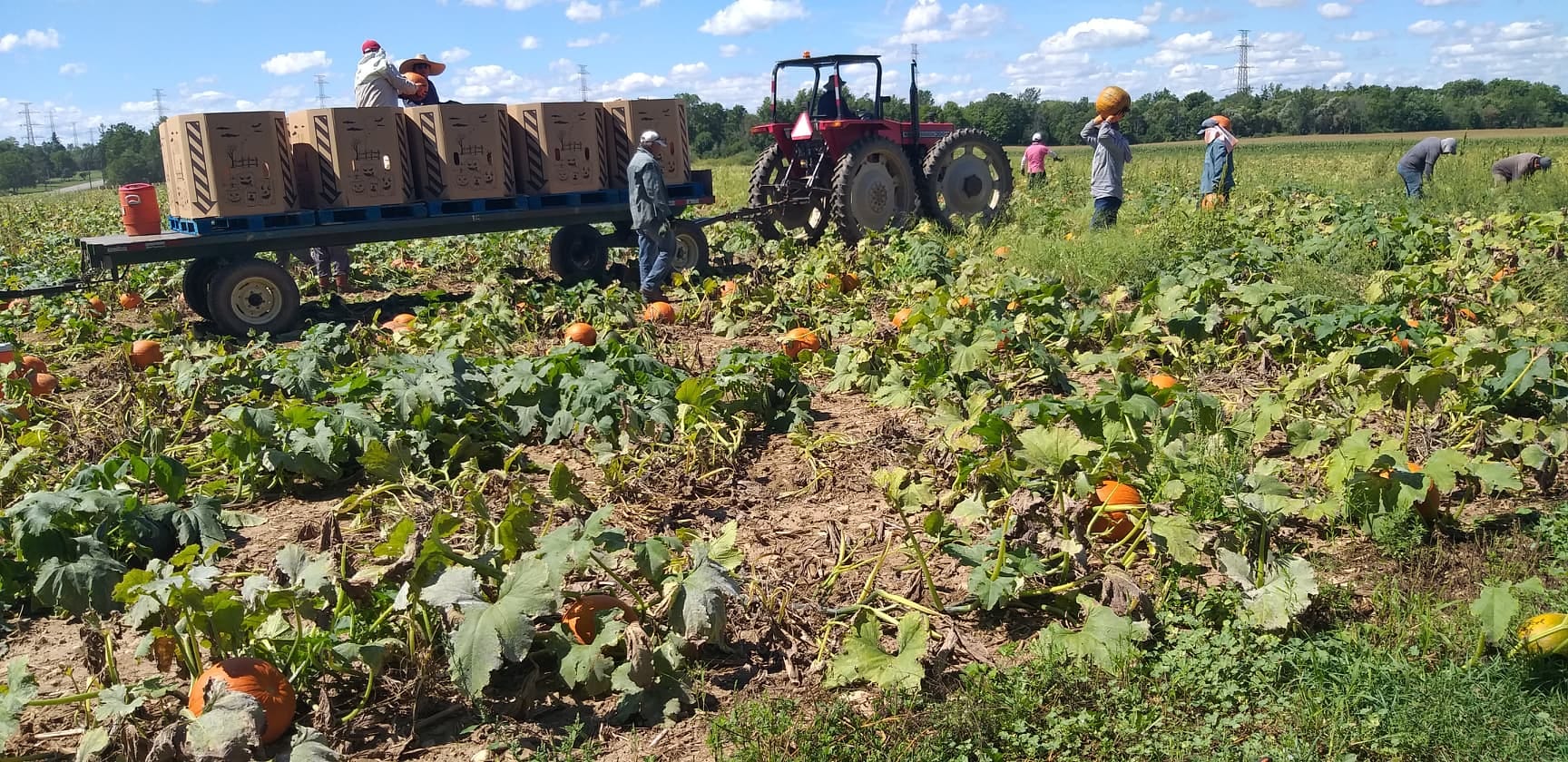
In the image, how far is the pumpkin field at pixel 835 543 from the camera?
2.86 meters

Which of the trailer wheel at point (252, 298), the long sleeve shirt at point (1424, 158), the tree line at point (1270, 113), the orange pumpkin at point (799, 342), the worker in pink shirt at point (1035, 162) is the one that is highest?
the tree line at point (1270, 113)

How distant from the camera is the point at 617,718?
300cm

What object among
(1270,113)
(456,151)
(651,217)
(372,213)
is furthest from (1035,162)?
(1270,113)

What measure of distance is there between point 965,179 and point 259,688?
1132cm

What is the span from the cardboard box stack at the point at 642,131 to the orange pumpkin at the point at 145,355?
14.2 ft

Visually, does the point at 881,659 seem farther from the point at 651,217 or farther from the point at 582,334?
the point at 651,217

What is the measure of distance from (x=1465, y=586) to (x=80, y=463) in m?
5.39

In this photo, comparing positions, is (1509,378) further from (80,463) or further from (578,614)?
(80,463)

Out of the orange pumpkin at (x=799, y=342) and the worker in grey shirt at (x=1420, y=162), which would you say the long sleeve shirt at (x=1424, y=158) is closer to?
the worker in grey shirt at (x=1420, y=162)

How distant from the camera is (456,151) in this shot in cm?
927

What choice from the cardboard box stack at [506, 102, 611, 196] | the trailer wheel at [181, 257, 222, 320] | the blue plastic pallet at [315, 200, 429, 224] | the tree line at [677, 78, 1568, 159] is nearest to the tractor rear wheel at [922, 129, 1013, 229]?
the cardboard box stack at [506, 102, 611, 196]

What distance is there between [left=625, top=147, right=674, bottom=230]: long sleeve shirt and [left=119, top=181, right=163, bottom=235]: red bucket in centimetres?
377

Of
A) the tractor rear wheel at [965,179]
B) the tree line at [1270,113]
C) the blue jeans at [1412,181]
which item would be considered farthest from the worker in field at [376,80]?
the tree line at [1270,113]

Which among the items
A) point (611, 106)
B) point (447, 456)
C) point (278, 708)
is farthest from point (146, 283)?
point (278, 708)
